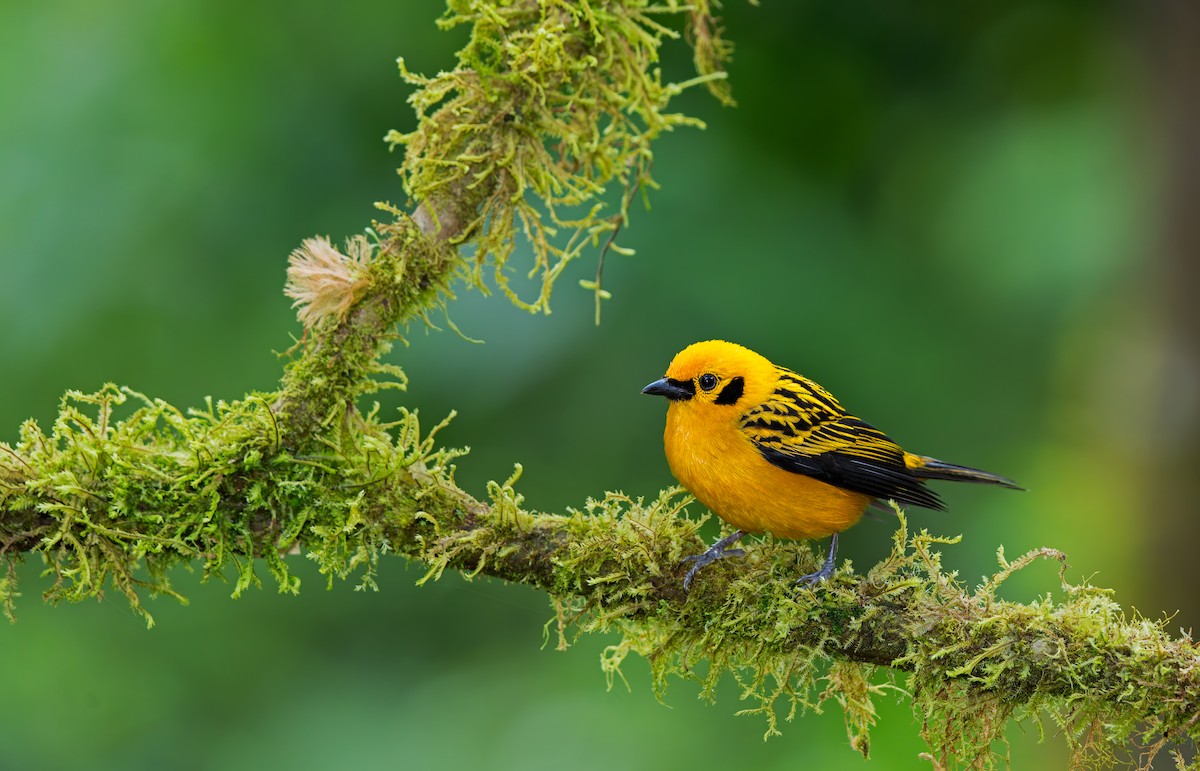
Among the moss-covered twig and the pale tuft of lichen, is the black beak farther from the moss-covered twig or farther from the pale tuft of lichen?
the pale tuft of lichen

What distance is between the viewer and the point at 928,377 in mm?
6711

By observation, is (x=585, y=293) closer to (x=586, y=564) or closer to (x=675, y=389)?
(x=675, y=389)

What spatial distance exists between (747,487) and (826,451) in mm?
273

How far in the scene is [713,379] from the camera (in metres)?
3.41

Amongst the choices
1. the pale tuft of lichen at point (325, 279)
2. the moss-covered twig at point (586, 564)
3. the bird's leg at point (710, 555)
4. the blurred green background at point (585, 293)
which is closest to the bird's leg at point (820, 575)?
the moss-covered twig at point (586, 564)

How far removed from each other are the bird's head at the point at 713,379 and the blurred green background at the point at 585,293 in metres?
2.45

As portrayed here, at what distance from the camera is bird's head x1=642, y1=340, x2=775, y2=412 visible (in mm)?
3391

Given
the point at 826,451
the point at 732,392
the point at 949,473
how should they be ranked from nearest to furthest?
1. the point at 826,451
2. the point at 732,392
3. the point at 949,473

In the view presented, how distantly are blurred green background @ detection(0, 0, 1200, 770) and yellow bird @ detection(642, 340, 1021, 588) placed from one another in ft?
7.91

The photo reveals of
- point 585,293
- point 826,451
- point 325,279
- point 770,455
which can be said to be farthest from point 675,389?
point 585,293

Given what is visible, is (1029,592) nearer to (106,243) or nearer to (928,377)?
(928,377)

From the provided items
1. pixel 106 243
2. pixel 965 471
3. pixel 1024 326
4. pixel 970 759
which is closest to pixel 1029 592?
pixel 1024 326

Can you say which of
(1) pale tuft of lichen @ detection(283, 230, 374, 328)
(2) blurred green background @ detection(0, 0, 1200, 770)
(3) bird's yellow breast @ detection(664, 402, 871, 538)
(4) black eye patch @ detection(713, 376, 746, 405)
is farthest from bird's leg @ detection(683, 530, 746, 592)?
(2) blurred green background @ detection(0, 0, 1200, 770)

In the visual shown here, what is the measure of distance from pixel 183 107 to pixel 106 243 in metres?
0.84
